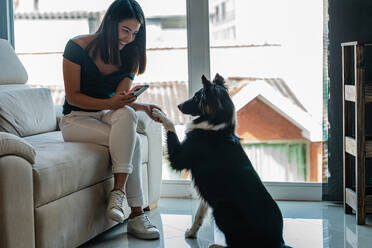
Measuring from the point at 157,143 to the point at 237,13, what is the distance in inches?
37.0

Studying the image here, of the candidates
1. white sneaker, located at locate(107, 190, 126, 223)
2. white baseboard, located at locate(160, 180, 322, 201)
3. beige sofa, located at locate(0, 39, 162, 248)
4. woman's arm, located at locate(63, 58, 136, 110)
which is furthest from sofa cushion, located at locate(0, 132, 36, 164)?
white baseboard, located at locate(160, 180, 322, 201)

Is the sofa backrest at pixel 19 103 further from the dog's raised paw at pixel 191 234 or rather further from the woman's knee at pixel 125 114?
the dog's raised paw at pixel 191 234

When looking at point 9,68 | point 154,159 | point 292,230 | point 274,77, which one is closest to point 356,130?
point 292,230

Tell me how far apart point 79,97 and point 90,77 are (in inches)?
4.6

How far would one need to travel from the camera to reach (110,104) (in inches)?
97.2

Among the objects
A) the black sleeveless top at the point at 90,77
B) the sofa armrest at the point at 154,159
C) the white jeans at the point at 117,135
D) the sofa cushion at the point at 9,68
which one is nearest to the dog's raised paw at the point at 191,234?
the white jeans at the point at 117,135

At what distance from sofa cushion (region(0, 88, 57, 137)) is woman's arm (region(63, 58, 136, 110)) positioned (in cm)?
38

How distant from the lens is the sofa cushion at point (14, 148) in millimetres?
1762

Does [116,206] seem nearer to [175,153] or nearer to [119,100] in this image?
[175,153]

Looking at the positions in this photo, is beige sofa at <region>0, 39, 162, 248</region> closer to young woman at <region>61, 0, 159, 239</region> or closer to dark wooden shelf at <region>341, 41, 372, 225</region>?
young woman at <region>61, 0, 159, 239</region>

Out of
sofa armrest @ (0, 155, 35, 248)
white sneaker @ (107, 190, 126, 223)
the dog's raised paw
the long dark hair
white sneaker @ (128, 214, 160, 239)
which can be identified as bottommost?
the dog's raised paw

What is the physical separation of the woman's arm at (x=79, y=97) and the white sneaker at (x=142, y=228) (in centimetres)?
55

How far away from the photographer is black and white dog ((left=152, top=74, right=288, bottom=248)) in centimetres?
208

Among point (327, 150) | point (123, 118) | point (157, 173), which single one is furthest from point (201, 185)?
point (327, 150)
